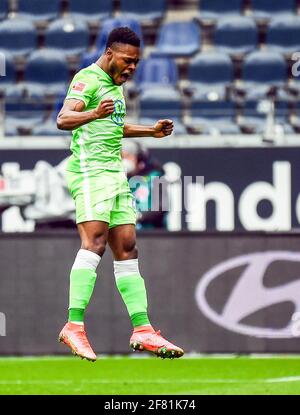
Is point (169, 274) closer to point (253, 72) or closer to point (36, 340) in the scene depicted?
point (36, 340)

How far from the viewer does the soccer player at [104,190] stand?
5.77 meters

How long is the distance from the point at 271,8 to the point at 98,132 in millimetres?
10828

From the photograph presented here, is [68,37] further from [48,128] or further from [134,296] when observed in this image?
[134,296]

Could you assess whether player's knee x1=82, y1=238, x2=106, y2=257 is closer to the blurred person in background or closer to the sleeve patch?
the sleeve patch

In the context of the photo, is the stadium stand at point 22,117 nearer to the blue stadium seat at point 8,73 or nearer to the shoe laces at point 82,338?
the blue stadium seat at point 8,73

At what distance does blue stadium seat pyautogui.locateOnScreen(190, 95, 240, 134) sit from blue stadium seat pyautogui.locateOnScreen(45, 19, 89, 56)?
2445 mm

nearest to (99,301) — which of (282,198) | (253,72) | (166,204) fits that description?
(166,204)

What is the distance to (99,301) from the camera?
11.2 m

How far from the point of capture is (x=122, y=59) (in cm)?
574

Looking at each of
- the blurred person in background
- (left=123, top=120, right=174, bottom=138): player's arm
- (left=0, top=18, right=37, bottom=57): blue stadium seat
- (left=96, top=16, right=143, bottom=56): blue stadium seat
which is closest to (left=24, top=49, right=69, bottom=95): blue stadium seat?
(left=0, top=18, right=37, bottom=57): blue stadium seat

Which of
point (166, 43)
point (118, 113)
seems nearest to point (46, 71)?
point (166, 43)

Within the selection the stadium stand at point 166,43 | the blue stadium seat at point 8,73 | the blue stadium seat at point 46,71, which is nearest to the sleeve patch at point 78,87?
the stadium stand at point 166,43

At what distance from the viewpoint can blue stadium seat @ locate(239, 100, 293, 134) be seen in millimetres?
13352

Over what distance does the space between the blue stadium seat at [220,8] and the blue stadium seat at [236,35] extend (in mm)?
261
